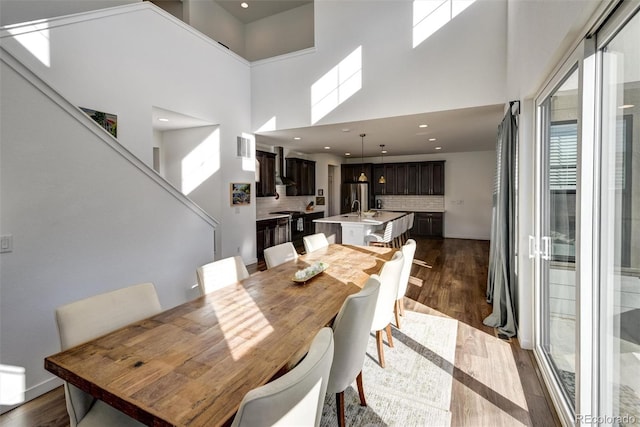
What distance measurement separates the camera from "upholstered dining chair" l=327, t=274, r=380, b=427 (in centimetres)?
152

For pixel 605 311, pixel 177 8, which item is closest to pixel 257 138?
pixel 177 8

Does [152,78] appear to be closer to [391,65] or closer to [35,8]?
[35,8]

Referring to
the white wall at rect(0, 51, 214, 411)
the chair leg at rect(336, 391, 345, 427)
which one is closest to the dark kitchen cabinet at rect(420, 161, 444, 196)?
the white wall at rect(0, 51, 214, 411)

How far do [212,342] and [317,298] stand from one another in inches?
29.3

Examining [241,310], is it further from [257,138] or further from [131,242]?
[257,138]

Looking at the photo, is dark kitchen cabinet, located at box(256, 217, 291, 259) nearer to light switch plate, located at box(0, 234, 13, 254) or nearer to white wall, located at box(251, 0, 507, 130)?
white wall, located at box(251, 0, 507, 130)

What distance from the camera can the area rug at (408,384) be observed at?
1904 millimetres

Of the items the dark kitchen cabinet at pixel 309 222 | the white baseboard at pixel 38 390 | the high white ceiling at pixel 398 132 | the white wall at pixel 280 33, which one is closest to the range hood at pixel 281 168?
the high white ceiling at pixel 398 132

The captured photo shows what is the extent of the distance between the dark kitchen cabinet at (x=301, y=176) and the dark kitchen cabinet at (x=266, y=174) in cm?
97

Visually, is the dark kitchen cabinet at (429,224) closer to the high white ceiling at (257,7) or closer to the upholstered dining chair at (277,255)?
the high white ceiling at (257,7)

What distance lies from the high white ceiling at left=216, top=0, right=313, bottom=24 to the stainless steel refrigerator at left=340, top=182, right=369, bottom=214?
545 cm

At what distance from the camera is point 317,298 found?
1.91 m

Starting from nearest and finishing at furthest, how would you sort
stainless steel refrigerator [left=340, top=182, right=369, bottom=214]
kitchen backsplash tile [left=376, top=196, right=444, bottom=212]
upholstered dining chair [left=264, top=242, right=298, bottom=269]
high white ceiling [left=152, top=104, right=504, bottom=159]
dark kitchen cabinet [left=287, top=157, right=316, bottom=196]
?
upholstered dining chair [left=264, top=242, right=298, bottom=269] < high white ceiling [left=152, top=104, right=504, bottom=159] < dark kitchen cabinet [left=287, top=157, right=316, bottom=196] < kitchen backsplash tile [left=376, top=196, right=444, bottom=212] < stainless steel refrigerator [left=340, top=182, right=369, bottom=214]

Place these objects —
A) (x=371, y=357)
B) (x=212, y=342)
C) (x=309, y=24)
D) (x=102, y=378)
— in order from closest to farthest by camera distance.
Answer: (x=102, y=378)
(x=212, y=342)
(x=371, y=357)
(x=309, y=24)
